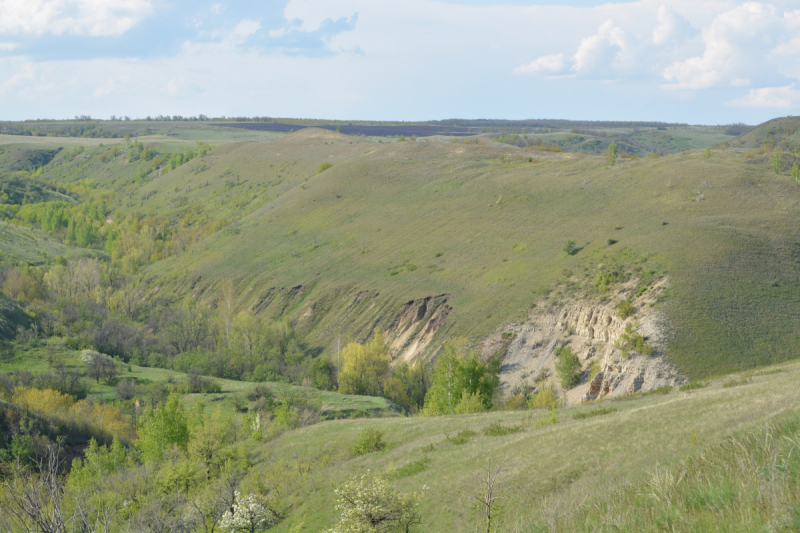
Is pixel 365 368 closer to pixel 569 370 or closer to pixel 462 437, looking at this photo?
pixel 569 370

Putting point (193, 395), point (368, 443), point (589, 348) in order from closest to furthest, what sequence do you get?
point (368, 443)
point (589, 348)
point (193, 395)

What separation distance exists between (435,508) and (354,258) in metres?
84.9

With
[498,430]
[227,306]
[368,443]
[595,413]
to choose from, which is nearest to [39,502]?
[498,430]

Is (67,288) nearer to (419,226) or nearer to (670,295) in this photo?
(419,226)

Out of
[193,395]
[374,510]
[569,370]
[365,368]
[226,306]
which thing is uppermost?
[374,510]

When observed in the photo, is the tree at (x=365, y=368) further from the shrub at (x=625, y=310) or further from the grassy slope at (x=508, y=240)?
the shrub at (x=625, y=310)

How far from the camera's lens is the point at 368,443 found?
106 feet

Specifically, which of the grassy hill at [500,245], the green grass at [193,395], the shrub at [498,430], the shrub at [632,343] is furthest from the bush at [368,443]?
the grassy hill at [500,245]

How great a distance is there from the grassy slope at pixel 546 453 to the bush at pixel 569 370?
25.5 meters

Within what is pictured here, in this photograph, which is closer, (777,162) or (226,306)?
(777,162)

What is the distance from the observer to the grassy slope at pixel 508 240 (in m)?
58.8

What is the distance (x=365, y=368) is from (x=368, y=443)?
41689 mm

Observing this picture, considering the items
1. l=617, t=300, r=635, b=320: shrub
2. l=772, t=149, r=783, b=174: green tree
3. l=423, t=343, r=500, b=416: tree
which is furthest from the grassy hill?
l=423, t=343, r=500, b=416: tree

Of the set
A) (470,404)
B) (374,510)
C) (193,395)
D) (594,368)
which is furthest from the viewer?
(193,395)
